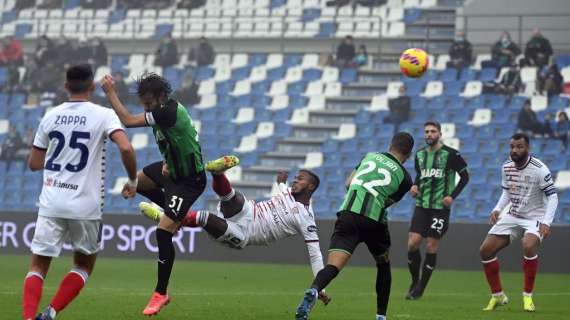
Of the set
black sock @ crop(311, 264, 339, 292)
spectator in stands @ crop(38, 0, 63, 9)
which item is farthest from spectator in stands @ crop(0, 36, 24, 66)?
black sock @ crop(311, 264, 339, 292)

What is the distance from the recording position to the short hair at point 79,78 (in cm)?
992

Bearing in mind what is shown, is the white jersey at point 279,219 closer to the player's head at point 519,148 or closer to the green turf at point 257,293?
the green turf at point 257,293

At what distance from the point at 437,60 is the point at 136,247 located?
12126 mm

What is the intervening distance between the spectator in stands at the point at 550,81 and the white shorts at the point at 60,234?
21428 mm

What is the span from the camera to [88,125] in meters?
9.96

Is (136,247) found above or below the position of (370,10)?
below

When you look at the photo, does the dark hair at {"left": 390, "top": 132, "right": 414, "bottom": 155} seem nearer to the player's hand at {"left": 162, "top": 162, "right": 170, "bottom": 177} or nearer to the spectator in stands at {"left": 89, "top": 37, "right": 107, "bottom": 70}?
the player's hand at {"left": 162, "top": 162, "right": 170, "bottom": 177}

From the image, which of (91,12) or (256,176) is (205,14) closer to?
(91,12)

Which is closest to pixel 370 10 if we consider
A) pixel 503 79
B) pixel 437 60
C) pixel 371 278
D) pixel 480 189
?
pixel 437 60

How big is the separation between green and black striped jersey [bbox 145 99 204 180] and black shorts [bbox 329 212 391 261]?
1.90m

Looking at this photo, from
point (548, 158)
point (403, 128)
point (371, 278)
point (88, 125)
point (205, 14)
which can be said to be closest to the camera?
point (88, 125)

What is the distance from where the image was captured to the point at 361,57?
33.6 metres

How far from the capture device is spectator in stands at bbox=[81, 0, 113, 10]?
135ft

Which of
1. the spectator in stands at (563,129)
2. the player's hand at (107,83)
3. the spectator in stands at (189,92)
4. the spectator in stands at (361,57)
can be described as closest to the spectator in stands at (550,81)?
the spectator in stands at (563,129)
